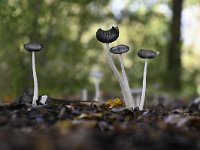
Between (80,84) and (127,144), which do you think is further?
(80,84)

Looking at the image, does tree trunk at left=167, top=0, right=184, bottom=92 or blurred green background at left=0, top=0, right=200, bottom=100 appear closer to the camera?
blurred green background at left=0, top=0, right=200, bottom=100

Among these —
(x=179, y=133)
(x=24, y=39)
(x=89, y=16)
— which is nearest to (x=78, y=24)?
(x=89, y=16)

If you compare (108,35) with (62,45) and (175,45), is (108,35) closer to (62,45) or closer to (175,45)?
(62,45)

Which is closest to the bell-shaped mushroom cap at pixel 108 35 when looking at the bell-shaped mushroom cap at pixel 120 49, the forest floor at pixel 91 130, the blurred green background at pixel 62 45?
the bell-shaped mushroom cap at pixel 120 49

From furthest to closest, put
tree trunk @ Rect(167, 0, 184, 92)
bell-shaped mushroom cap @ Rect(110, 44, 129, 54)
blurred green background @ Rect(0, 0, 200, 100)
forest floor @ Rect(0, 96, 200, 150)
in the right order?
tree trunk @ Rect(167, 0, 184, 92) < blurred green background @ Rect(0, 0, 200, 100) < bell-shaped mushroom cap @ Rect(110, 44, 129, 54) < forest floor @ Rect(0, 96, 200, 150)

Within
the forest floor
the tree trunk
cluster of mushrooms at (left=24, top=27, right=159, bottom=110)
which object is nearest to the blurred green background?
the tree trunk

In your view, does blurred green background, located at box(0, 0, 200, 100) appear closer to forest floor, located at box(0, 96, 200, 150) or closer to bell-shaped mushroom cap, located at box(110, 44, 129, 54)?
bell-shaped mushroom cap, located at box(110, 44, 129, 54)

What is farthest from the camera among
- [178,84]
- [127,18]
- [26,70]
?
[178,84]

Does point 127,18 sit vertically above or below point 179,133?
above

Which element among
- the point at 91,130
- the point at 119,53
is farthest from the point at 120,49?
the point at 91,130

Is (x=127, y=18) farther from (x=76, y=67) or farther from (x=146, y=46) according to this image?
Answer: (x=76, y=67)
